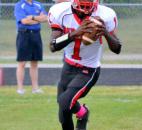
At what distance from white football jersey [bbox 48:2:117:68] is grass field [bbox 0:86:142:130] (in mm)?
1485

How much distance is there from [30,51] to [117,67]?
7.10ft

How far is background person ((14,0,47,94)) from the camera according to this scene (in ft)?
37.7

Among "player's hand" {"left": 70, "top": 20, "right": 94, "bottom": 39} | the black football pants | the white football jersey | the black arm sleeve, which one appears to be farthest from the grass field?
"player's hand" {"left": 70, "top": 20, "right": 94, "bottom": 39}

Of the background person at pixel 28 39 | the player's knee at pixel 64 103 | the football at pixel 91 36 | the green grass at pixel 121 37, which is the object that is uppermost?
the football at pixel 91 36

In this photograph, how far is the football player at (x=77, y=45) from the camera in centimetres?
700

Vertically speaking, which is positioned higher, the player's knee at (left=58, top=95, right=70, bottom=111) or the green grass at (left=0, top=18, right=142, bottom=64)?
the player's knee at (left=58, top=95, right=70, bottom=111)

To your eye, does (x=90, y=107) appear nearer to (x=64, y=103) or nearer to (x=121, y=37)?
(x=64, y=103)

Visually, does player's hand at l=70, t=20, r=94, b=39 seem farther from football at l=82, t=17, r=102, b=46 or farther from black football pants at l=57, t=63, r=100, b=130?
black football pants at l=57, t=63, r=100, b=130

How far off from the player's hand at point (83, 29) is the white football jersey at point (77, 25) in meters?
0.28

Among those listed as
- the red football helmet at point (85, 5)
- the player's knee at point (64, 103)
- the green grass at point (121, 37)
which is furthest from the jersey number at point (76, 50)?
the green grass at point (121, 37)

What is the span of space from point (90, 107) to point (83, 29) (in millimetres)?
3470

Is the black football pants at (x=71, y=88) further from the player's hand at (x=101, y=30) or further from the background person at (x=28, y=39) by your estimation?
the background person at (x=28, y=39)

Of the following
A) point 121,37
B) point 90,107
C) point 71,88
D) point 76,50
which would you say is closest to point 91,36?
point 76,50

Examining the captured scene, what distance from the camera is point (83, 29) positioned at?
22.5ft
